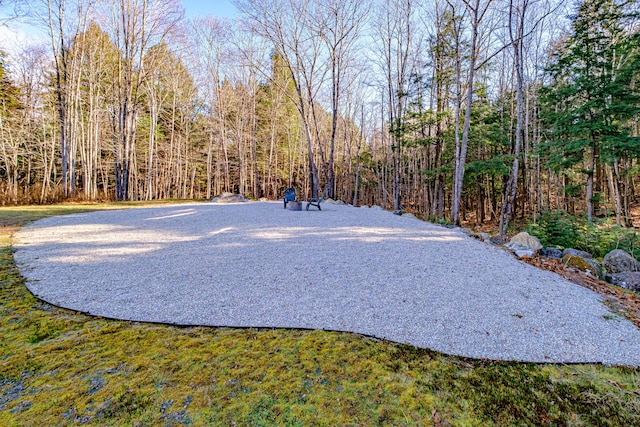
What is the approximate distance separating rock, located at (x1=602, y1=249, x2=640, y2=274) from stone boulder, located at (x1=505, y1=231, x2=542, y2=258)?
35.4 inches

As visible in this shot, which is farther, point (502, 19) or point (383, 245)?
point (502, 19)

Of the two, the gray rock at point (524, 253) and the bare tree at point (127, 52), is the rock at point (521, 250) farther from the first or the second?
the bare tree at point (127, 52)

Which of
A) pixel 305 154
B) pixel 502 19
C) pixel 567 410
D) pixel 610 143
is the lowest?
pixel 567 410

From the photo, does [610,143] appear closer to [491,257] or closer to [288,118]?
[491,257]

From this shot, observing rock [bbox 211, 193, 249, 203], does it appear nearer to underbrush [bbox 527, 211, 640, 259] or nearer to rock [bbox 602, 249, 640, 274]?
underbrush [bbox 527, 211, 640, 259]

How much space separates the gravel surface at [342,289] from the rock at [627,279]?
45.0 inches

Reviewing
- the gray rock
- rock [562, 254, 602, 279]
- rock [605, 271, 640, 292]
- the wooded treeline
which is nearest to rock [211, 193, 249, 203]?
the wooded treeline

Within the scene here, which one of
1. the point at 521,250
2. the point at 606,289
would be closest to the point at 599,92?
the point at 521,250

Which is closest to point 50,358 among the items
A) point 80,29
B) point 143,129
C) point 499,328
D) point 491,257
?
point 499,328

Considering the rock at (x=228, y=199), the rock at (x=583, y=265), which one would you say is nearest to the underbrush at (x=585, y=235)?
the rock at (x=583, y=265)

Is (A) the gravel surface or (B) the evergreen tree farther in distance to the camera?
(B) the evergreen tree

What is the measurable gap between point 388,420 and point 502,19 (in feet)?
40.4

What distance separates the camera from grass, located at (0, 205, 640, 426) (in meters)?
1.35

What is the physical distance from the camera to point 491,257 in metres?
4.14
